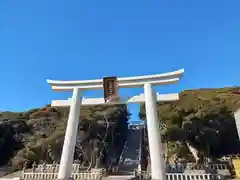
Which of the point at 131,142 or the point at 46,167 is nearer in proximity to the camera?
the point at 46,167

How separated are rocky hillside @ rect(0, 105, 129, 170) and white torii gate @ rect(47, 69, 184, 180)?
19.0ft

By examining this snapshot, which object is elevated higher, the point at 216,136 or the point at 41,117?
the point at 41,117

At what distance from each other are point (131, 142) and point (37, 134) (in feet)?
35.3

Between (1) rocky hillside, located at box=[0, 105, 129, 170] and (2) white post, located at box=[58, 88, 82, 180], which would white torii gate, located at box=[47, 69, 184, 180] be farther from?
(1) rocky hillside, located at box=[0, 105, 129, 170]

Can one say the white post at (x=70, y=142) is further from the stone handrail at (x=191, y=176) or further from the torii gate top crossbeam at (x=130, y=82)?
the stone handrail at (x=191, y=176)

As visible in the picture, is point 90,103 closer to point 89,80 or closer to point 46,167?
point 89,80

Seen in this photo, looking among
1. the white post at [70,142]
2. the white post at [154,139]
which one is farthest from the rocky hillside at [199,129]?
the white post at [70,142]

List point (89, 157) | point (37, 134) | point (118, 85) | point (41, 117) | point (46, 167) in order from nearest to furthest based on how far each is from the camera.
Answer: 1. point (118, 85)
2. point (46, 167)
3. point (89, 157)
4. point (37, 134)
5. point (41, 117)

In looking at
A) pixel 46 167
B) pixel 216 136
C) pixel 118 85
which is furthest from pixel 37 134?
pixel 216 136

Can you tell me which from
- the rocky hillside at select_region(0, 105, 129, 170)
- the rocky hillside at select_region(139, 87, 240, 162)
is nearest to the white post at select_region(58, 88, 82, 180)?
the rocky hillside at select_region(0, 105, 129, 170)

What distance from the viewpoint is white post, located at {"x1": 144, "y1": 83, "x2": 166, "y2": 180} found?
31.2 ft

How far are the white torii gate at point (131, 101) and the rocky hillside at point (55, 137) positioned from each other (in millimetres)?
5804

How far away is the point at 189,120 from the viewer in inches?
576

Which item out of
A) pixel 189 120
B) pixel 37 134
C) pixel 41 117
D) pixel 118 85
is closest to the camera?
pixel 118 85
